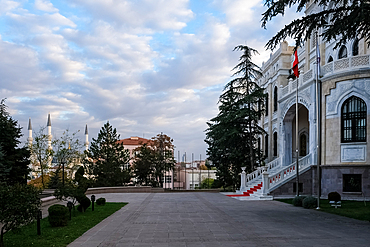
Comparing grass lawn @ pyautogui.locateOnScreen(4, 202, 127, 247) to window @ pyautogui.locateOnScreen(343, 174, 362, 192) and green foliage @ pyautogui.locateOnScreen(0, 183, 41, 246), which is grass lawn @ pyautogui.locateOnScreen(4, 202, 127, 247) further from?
window @ pyautogui.locateOnScreen(343, 174, 362, 192)

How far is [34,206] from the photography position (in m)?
7.86

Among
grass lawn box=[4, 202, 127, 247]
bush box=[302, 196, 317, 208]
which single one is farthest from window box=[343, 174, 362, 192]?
grass lawn box=[4, 202, 127, 247]

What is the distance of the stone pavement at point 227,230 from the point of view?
914 cm

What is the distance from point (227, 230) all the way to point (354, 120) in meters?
13.8

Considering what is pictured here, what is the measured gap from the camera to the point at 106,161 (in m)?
36.5

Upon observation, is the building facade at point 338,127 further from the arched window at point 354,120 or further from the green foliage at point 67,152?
the green foliage at point 67,152

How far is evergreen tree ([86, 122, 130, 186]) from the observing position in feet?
115

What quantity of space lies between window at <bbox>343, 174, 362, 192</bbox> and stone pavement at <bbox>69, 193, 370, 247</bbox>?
667 centimetres

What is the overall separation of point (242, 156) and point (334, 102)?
10223 mm

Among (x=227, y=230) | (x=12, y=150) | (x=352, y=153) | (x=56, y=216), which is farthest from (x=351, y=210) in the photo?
(x=12, y=150)

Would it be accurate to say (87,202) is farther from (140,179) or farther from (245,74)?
(140,179)

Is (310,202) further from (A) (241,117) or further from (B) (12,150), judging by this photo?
(B) (12,150)

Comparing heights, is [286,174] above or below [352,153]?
below

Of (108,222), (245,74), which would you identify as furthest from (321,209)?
(245,74)
